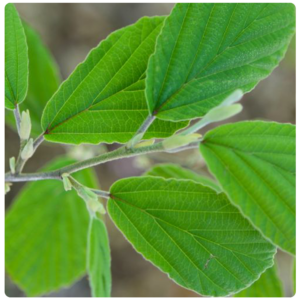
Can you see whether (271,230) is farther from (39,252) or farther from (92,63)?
(39,252)

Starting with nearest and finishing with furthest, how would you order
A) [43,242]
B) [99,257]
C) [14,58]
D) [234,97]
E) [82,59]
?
[234,97] < [14,58] < [99,257] < [43,242] < [82,59]

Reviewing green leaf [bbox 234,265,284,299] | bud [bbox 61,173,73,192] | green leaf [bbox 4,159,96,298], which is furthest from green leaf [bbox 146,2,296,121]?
green leaf [bbox 4,159,96,298]

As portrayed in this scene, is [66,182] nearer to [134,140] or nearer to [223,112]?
[134,140]

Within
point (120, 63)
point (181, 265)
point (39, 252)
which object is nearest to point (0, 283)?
point (181, 265)

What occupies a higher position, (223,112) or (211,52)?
(211,52)

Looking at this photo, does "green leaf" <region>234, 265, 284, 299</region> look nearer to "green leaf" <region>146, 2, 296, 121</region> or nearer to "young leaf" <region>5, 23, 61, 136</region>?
"green leaf" <region>146, 2, 296, 121</region>

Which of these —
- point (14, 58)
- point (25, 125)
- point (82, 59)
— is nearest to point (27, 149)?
point (25, 125)

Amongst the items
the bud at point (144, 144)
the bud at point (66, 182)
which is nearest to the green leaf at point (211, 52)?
the bud at point (144, 144)
